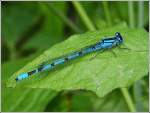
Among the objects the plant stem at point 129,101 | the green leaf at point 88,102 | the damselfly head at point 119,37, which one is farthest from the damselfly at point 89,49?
the green leaf at point 88,102

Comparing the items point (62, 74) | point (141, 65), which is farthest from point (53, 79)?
point (141, 65)

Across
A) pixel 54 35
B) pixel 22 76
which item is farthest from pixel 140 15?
pixel 54 35

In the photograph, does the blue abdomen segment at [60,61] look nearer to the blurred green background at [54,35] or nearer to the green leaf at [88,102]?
the blurred green background at [54,35]

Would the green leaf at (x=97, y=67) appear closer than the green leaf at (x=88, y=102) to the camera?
Yes

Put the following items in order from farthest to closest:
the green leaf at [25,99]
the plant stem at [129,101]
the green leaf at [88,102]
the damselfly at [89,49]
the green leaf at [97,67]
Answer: the green leaf at [88,102] → the green leaf at [25,99] → the plant stem at [129,101] → the damselfly at [89,49] → the green leaf at [97,67]

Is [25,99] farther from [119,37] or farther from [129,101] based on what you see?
[119,37]

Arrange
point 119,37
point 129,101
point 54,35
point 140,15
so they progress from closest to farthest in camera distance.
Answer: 1. point 119,37
2. point 129,101
3. point 140,15
4. point 54,35

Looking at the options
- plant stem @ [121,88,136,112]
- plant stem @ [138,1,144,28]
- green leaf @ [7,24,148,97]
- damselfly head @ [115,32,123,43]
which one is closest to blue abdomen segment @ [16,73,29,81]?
green leaf @ [7,24,148,97]
